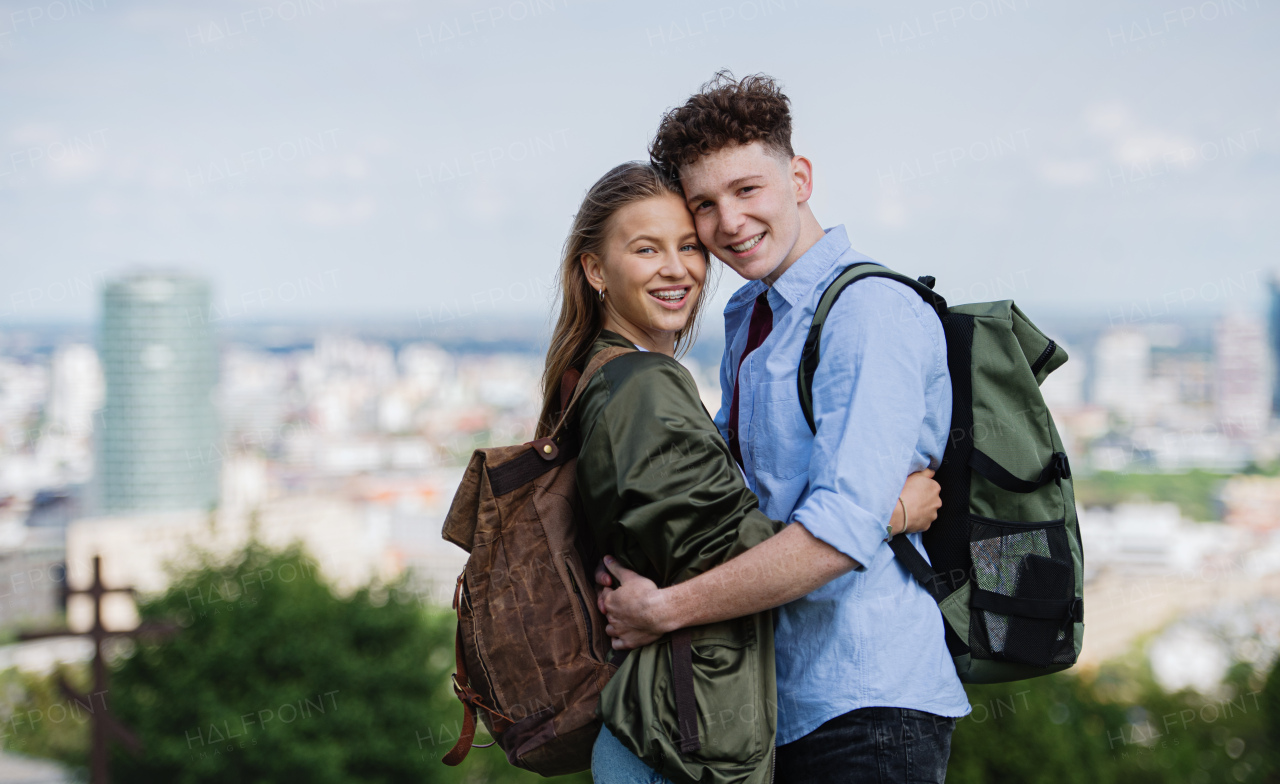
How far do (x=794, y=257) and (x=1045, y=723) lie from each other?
11.9m

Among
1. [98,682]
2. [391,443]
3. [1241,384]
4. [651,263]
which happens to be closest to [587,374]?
[651,263]

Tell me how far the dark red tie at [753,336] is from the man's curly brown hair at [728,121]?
268 mm

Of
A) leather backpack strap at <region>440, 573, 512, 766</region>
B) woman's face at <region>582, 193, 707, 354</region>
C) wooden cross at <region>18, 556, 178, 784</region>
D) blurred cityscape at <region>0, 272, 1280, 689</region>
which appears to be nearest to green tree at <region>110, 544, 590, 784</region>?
wooden cross at <region>18, 556, 178, 784</region>

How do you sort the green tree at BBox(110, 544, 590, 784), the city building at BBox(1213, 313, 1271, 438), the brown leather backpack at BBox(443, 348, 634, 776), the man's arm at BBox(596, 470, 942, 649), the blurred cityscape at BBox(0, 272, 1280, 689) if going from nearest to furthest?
the man's arm at BBox(596, 470, 942, 649) < the brown leather backpack at BBox(443, 348, 634, 776) < the green tree at BBox(110, 544, 590, 784) < the blurred cityscape at BBox(0, 272, 1280, 689) < the city building at BBox(1213, 313, 1271, 438)

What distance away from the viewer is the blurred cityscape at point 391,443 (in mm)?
40500

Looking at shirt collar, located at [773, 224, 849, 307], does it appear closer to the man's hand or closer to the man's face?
the man's face

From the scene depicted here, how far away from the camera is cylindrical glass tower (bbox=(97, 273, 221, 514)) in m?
52.2

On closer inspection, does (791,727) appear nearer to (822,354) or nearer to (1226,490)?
(822,354)

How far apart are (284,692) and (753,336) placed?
13129 millimetres

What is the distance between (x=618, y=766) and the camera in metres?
1.38

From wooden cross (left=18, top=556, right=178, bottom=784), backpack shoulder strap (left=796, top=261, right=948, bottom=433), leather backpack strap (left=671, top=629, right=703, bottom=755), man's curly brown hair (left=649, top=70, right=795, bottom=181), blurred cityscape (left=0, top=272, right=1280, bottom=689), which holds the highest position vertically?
man's curly brown hair (left=649, top=70, right=795, bottom=181)

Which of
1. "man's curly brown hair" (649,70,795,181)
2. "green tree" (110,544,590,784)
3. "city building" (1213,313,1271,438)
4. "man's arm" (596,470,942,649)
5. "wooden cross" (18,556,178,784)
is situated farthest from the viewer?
"city building" (1213,313,1271,438)

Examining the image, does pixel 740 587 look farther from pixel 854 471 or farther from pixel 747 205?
pixel 747 205

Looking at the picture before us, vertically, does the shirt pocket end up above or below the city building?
above
